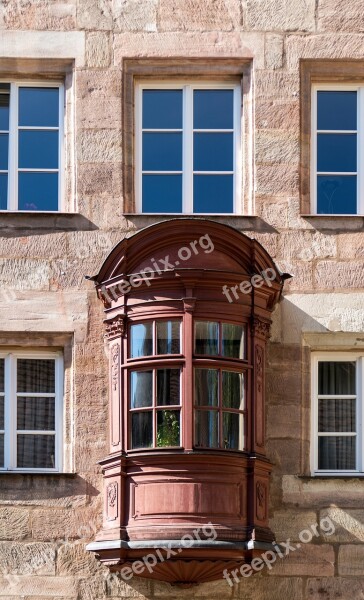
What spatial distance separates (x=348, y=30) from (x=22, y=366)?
4.82 meters

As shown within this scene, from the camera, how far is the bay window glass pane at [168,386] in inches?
631

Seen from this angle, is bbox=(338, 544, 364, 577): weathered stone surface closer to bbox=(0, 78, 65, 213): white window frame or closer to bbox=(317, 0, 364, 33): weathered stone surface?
bbox=(0, 78, 65, 213): white window frame

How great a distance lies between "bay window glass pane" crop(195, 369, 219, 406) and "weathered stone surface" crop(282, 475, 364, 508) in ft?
3.87

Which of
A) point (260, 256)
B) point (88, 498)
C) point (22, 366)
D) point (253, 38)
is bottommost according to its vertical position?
point (88, 498)

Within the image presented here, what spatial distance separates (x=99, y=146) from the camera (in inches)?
676

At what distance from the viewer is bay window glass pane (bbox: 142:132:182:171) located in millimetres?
17359

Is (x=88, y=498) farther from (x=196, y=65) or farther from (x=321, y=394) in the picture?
(x=196, y=65)

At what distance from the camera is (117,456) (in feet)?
52.7

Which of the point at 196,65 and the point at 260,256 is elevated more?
the point at 196,65

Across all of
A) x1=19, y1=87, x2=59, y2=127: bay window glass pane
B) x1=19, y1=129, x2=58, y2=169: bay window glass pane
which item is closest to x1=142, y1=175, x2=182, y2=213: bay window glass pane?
x1=19, y1=129, x2=58, y2=169: bay window glass pane

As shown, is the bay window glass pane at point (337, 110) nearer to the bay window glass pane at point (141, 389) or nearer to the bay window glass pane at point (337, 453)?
the bay window glass pane at point (337, 453)

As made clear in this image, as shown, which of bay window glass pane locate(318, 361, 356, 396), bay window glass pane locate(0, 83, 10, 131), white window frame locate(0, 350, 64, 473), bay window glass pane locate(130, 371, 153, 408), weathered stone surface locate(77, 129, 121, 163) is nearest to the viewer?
bay window glass pane locate(130, 371, 153, 408)

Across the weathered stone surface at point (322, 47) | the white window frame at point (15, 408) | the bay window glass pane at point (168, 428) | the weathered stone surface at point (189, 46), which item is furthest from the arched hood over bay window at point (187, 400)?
the weathered stone surface at point (322, 47)

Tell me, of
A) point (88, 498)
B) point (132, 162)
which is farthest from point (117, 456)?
point (132, 162)
